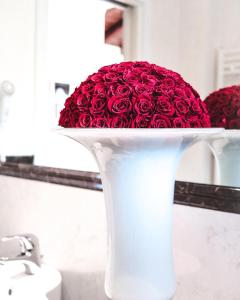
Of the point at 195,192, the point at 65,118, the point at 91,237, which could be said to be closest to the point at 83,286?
the point at 91,237

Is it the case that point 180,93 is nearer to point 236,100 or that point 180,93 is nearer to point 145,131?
point 145,131

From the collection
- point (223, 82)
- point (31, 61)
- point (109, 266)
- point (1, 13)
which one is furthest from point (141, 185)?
point (1, 13)

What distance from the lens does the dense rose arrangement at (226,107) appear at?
2.36 feet

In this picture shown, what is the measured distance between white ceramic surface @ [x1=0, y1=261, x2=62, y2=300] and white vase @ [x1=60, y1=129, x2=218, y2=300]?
1.23ft

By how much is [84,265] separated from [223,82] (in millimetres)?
607

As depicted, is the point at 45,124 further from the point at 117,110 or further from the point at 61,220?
the point at 117,110

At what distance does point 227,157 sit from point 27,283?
611 millimetres

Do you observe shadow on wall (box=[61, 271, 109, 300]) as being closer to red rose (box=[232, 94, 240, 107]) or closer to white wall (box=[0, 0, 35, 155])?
white wall (box=[0, 0, 35, 155])

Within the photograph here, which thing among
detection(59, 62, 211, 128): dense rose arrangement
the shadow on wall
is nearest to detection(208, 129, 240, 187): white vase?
detection(59, 62, 211, 128): dense rose arrangement

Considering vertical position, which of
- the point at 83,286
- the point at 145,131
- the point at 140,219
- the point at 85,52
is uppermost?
the point at 85,52

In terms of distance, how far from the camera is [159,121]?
0.53m

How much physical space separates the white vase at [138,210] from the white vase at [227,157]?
174mm

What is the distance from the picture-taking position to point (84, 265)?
0.99 metres

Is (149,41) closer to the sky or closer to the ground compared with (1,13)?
closer to the ground
